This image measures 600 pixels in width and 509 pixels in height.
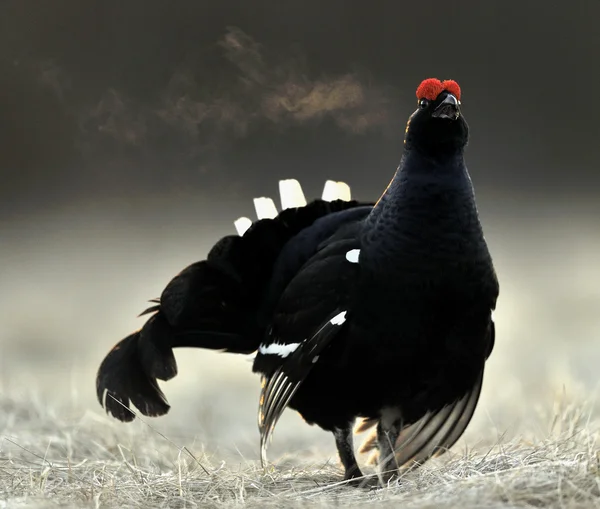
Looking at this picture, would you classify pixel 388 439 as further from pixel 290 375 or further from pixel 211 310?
pixel 211 310

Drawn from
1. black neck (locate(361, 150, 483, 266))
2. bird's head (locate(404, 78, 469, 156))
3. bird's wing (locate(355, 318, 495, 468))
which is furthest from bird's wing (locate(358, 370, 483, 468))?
bird's head (locate(404, 78, 469, 156))

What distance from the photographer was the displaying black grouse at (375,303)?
1902mm

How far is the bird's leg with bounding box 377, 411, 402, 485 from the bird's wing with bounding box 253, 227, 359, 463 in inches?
10.3

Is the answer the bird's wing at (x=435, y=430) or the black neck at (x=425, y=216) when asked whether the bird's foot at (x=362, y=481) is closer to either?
the bird's wing at (x=435, y=430)

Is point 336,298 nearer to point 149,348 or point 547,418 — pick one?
point 149,348

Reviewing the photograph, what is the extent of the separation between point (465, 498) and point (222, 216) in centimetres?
369

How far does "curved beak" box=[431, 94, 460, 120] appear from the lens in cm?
192

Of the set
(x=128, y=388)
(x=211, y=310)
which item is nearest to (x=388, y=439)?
(x=211, y=310)

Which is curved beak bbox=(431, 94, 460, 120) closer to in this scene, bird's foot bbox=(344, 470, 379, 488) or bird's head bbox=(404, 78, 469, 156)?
bird's head bbox=(404, 78, 469, 156)

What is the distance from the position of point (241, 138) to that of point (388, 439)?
1917mm

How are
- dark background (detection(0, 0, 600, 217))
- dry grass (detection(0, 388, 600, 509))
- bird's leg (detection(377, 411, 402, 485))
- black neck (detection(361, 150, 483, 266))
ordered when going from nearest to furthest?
dry grass (detection(0, 388, 600, 509)) < black neck (detection(361, 150, 483, 266)) < bird's leg (detection(377, 411, 402, 485)) < dark background (detection(0, 0, 600, 217))

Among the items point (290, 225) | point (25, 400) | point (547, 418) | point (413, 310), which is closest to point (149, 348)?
point (290, 225)

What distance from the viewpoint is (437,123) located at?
1958 millimetres

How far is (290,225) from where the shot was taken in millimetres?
2326
